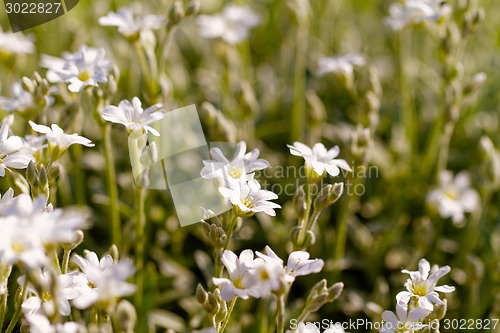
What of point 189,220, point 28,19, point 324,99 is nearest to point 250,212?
point 189,220

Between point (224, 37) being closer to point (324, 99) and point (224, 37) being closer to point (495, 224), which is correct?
point (324, 99)

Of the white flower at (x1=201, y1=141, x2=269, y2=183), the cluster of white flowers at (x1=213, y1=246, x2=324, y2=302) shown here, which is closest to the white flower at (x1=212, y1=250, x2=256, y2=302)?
the cluster of white flowers at (x1=213, y1=246, x2=324, y2=302)

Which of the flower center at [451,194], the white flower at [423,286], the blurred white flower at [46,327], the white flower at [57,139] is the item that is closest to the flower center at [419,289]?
the white flower at [423,286]

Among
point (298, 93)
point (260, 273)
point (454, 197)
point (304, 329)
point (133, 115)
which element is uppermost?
point (133, 115)

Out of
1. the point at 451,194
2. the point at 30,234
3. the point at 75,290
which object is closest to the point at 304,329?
the point at 75,290

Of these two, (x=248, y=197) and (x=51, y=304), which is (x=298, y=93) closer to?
(x=248, y=197)

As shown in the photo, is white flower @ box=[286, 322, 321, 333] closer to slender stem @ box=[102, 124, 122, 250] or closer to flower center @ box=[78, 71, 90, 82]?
slender stem @ box=[102, 124, 122, 250]

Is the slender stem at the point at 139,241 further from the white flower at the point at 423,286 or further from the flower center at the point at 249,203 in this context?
the white flower at the point at 423,286
